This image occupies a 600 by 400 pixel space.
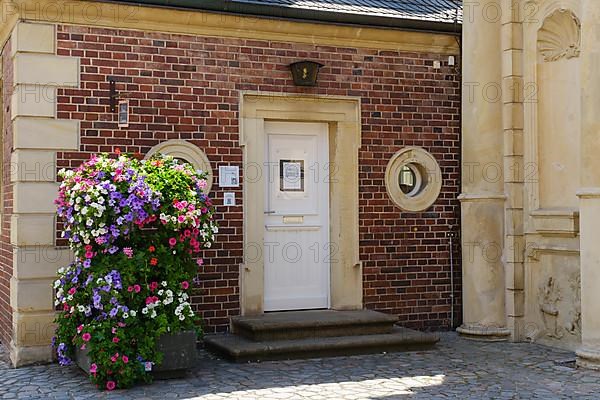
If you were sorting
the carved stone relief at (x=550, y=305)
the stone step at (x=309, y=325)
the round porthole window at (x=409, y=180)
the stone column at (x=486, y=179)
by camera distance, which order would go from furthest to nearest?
the round porthole window at (x=409, y=180) → the stone column at (x=486, y=179) → the carved stone relief at (x=550, y=305) → the stone step at (x=309, y=325)

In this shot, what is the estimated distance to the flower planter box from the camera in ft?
22.0

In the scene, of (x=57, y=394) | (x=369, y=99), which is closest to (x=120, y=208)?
(x=57, y=394)

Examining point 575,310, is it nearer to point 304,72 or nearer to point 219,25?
point 304,72

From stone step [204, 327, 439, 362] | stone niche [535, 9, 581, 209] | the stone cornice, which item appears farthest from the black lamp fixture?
stone step [204, 327, 439, 362]

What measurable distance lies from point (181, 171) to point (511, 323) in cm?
396

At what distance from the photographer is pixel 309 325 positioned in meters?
7.95

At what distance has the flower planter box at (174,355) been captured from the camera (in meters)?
6.71

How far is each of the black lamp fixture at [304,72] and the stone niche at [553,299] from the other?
2961mm

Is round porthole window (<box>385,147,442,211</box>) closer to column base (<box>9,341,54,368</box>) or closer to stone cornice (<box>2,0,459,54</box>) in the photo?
stone cornice (<box>2,0,459,54</box>)

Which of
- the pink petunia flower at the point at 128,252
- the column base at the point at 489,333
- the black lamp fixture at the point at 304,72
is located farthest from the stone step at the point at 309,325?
the black lamp fixture at the point at 304,72

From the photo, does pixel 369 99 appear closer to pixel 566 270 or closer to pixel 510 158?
pixel 510 158

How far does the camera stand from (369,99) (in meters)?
9.01

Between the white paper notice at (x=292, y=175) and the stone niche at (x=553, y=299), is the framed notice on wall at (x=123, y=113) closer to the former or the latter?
the white paper notice at (x=292, y=175)

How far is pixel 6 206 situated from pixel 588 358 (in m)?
5.89
